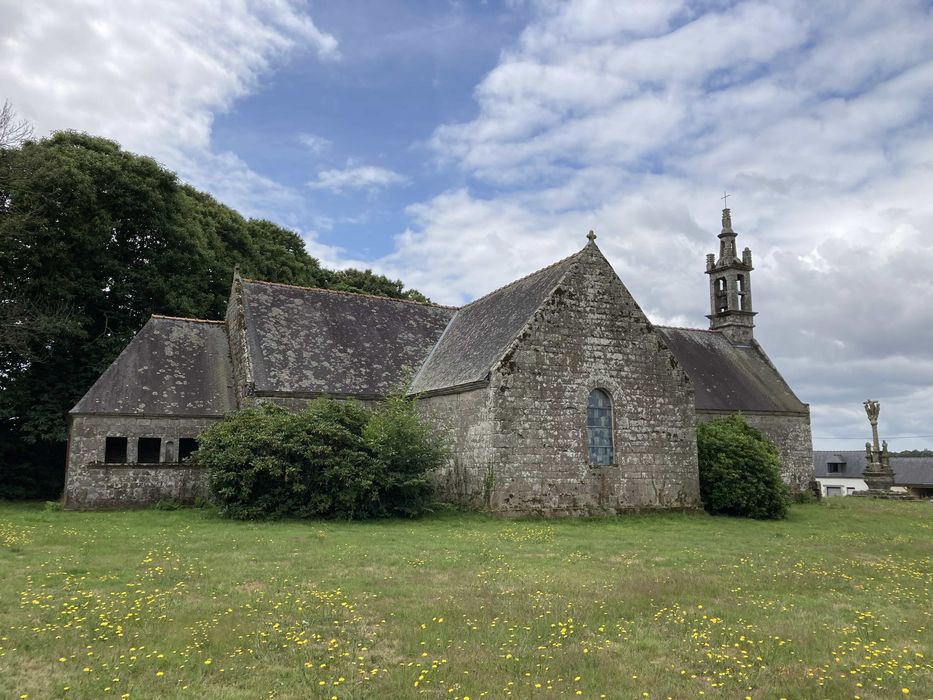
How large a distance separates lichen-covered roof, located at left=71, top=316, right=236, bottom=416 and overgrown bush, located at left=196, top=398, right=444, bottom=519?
365 cm

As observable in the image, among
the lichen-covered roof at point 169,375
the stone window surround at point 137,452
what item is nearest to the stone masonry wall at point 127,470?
the stone window surround at point 137,452

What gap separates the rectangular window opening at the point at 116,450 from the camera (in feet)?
71.7

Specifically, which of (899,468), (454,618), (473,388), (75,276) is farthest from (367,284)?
(899,468)

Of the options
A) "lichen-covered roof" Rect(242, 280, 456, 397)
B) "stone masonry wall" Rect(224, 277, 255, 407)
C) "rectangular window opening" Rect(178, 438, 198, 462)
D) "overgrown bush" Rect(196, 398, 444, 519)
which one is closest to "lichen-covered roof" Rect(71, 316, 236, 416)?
"stone masonry wall" Rect(224, 277, 255, 407)

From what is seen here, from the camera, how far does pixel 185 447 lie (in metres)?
22.0

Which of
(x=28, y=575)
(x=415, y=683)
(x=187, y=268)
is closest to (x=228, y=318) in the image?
(x=187, y=268)

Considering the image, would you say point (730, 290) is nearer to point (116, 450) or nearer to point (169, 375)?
point (169, 375)

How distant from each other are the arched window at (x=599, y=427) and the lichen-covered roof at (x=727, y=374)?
36.9ft

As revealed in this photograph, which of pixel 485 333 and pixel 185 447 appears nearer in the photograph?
pixel 185 447

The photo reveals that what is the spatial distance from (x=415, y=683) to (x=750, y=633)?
3817 mm

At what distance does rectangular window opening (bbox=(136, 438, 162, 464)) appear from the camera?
21812 millimetres

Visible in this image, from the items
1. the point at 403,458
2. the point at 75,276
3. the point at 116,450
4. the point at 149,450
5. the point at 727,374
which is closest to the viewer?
the point at 403,458

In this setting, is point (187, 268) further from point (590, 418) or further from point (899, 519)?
point (899, 519)

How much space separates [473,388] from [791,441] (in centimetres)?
2050
